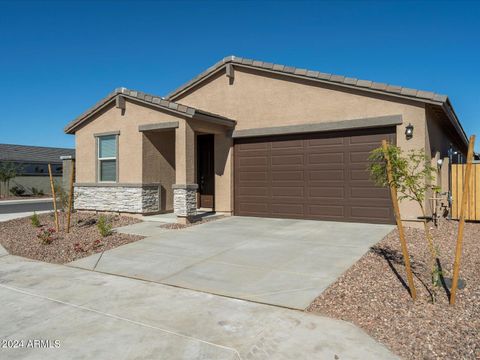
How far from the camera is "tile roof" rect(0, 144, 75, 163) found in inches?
1239

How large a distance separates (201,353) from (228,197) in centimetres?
927

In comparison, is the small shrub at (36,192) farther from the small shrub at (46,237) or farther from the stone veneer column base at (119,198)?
the small shrub at (46,237)

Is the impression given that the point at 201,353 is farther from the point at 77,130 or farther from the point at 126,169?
the point at 77,130

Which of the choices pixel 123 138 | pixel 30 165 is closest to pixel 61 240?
pixel 123 138

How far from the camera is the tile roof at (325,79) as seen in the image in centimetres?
933

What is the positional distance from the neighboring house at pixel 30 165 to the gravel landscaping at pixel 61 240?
21.8 meters

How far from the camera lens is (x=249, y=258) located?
6.79 m

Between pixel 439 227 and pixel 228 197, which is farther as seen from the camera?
pixel 228 197

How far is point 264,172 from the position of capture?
12062mm

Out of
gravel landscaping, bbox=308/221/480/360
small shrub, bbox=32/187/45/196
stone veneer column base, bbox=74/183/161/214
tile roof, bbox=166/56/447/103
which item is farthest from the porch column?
small shrub, bbox=32/187/45/196

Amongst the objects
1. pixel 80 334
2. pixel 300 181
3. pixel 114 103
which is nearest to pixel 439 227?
pixel 300 181

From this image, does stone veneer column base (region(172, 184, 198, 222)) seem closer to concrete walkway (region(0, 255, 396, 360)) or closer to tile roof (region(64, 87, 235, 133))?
tile roof (region(64, 87, 235, 133))

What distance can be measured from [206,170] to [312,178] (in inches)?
169

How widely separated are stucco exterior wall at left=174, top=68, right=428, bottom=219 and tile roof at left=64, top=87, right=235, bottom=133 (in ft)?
3.19
